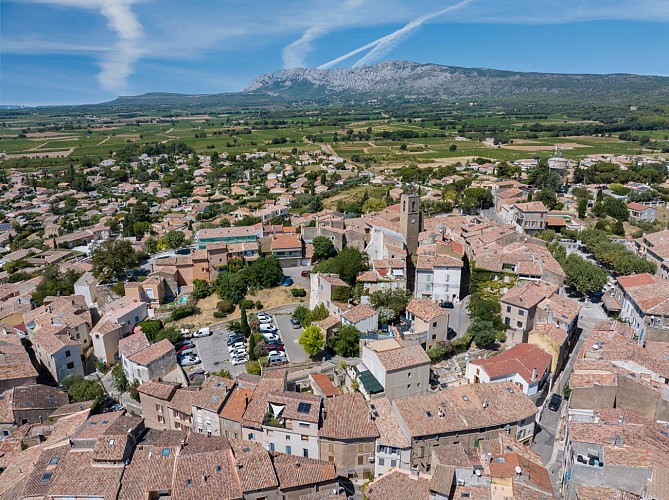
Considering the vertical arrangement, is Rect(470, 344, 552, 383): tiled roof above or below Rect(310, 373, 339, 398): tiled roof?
above

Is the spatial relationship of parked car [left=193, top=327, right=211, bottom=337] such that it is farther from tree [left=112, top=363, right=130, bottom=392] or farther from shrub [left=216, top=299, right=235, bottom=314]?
tree [left=112, top=363, right=130, bottom=392]

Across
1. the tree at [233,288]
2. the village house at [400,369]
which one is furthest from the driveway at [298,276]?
the village house at [400,369]

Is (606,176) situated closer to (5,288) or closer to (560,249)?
(560,249)

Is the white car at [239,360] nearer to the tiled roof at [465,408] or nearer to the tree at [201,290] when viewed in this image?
the tree at [201,290]

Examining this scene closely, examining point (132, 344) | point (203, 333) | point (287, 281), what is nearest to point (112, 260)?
point (203, 333)

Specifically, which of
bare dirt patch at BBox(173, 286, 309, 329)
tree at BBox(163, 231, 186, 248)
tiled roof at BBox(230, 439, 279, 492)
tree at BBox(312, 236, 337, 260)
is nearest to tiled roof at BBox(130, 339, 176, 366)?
bare dirt patch at BBox(173, 286, 309, 329)

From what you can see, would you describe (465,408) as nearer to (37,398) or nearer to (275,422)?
(275,422)
